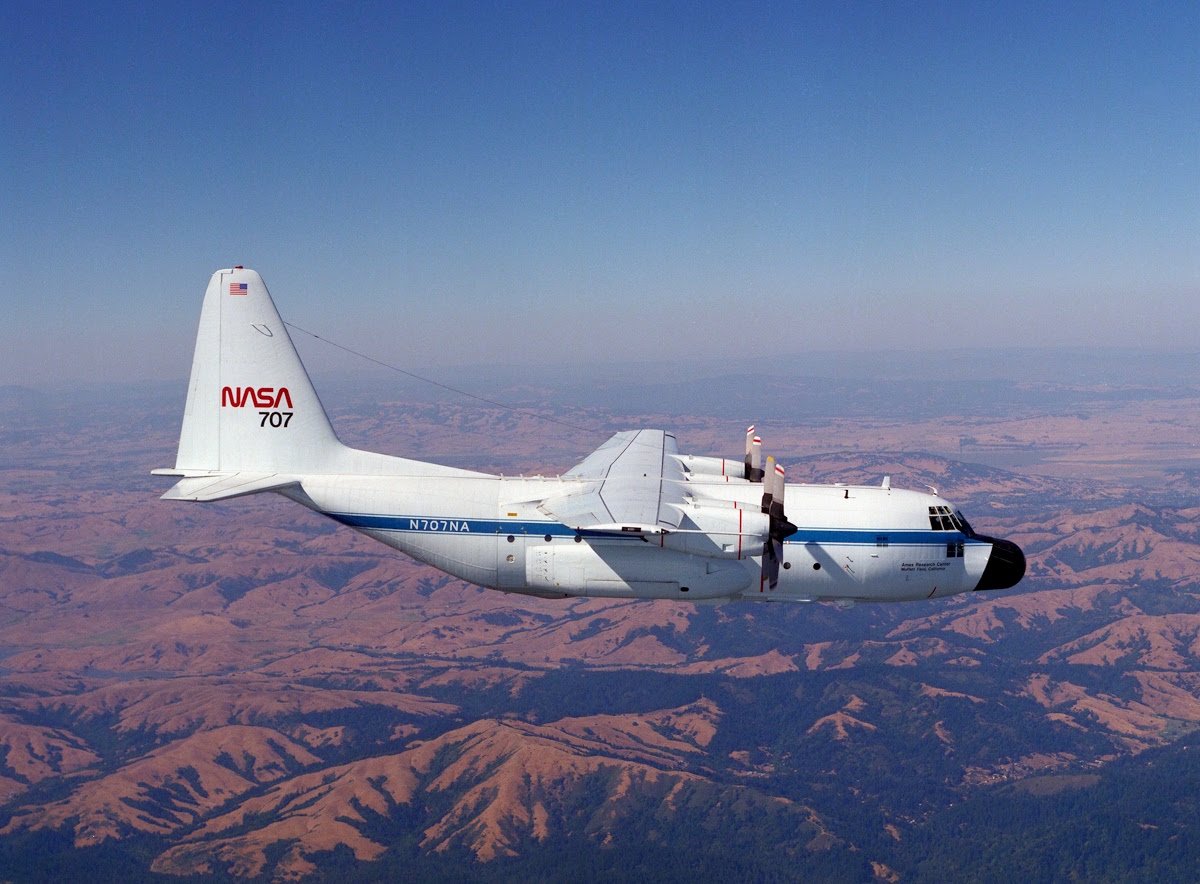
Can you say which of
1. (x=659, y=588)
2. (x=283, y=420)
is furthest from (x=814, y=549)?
(x=283, y=420)

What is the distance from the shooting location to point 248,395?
41.4m

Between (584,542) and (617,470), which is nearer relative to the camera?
(584,542)

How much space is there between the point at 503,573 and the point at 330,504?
8.61 m

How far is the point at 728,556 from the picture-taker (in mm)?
36375

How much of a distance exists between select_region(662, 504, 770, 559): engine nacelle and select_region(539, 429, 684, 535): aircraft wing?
1.33 meters

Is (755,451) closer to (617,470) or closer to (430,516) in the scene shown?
(617,470)

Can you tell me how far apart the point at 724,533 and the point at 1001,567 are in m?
12.9

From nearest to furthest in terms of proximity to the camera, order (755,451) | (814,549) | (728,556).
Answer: (728,556) < (814,549) < (755,451)

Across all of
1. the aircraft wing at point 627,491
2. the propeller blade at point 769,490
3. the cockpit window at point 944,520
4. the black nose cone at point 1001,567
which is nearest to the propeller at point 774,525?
→ the propeller blade at point 769,490

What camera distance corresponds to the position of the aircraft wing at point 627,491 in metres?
32.4

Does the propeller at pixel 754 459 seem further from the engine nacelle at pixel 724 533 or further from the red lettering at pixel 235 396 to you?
the red lettering at pixel 235 396

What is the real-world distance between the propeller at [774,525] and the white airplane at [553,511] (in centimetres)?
6

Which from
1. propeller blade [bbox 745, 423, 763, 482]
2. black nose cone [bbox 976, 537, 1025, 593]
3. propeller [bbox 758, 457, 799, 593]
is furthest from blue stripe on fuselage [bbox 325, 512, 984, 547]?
propeller blade [bbox 745, 423, 763, 482]

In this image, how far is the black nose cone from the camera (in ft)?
130
